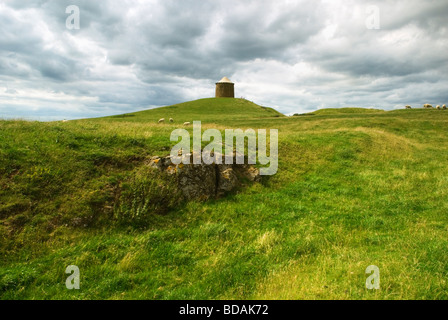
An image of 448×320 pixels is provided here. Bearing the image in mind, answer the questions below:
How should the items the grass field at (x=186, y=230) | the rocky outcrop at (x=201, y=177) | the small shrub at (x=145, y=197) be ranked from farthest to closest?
1. the rocky outcrop at (x=201, y=177)
2. the small shrub at (x=145, y=197)
3. the grass field at (x=186, y=230)

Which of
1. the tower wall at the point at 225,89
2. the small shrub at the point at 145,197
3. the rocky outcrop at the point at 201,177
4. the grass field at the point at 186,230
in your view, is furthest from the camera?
the tower wall at the point at 225,89

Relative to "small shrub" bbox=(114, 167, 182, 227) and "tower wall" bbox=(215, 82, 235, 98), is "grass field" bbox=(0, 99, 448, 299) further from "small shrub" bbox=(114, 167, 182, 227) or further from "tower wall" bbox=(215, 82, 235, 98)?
"tower wall" bbox=(215, 82, 235, 98)

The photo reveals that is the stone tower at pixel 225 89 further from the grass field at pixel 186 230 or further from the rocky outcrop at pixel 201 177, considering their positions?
→ the rocky outcrop at pixel 201 177

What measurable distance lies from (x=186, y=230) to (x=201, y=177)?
10.2ft

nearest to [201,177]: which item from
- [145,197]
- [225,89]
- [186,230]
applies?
[145,197]

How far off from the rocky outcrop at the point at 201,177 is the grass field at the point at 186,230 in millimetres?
589

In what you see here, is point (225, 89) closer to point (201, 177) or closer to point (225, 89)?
point (225, 89)

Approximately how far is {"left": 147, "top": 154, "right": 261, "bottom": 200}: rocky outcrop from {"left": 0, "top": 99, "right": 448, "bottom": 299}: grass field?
589 mm

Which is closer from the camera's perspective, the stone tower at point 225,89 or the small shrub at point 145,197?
the small shrub at point 145,197

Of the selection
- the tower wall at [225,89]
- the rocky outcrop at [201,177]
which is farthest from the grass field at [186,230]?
the tower wall at [225,89]

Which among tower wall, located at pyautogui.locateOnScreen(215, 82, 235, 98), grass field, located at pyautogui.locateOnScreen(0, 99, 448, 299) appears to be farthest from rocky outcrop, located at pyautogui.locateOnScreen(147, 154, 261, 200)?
tower wall, located at pyautogui.locateOnScreen(215, 82, 235, 98)

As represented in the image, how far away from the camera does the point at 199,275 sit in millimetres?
6711

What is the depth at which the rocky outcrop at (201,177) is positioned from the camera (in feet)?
36.4
